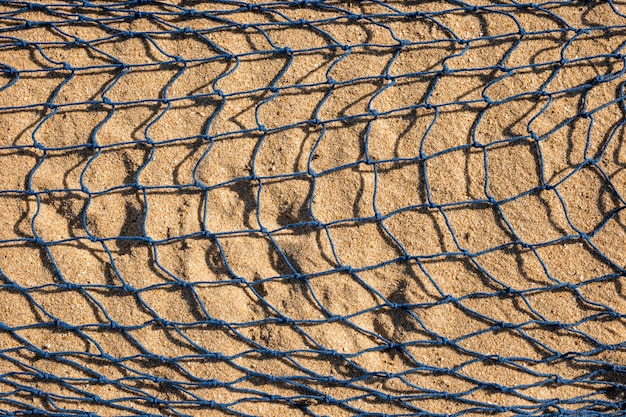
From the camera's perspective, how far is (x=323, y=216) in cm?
185

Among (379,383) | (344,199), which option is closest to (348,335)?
(379,383)

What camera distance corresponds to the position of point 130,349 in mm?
1844

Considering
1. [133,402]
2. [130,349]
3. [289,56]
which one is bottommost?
[133,402]

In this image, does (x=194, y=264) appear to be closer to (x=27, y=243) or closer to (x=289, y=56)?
(x=27, y=243)

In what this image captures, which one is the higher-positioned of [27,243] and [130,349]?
[27,243]

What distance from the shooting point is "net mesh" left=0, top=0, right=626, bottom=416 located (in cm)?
182

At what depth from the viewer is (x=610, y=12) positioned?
6.15 feet

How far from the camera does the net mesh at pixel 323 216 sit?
5.97 feet

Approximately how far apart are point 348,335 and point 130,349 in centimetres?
63

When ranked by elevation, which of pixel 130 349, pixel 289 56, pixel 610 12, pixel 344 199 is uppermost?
pixel 610 12

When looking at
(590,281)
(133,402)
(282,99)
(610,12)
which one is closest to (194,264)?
(133,402)

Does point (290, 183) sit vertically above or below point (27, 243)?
above

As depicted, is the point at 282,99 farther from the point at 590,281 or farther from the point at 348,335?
the point at 590,281

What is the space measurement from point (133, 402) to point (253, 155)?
795 mm
